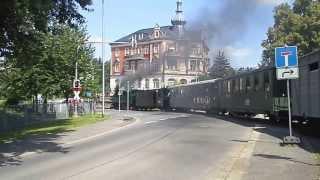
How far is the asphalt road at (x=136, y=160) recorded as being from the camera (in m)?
14.4

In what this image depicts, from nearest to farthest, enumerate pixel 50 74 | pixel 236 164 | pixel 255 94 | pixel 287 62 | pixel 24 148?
pixel 236 164 → pixel 287 62 → pixel 24 148 → pixel 255 94 → pixel 50 74

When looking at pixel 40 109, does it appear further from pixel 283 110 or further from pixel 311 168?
pixel 311 168

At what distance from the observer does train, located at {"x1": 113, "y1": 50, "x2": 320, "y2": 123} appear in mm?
24003

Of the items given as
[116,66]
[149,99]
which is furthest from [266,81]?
[116,66]

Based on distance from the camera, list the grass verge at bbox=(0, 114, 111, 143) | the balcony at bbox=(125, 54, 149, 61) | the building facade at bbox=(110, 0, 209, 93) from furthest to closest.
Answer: the balcony at bbox=(125, 54, 149, 61)
the building facade at bbox=(110, 0, 209, 93)
the grass verge at bbox=(0, 114, 111, 143)

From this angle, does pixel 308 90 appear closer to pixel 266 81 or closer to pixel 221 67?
pixel 266 81

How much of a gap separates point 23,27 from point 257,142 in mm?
9363

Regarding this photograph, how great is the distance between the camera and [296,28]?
68.1 metres

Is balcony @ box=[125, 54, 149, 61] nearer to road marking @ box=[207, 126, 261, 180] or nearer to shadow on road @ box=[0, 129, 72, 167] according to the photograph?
shadow on road @ box=[0, 129, 72, 167]

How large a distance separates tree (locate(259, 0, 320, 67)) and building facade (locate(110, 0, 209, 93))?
8.18m

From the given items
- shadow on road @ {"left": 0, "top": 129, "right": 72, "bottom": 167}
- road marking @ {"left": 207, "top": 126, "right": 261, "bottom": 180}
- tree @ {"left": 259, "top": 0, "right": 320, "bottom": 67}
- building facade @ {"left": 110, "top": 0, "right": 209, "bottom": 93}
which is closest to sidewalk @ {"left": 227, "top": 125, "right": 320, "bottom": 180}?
road marking @ {"left": 207, "top": 126, "right": 261, "bottom": 180}

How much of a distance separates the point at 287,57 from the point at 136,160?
247 inches

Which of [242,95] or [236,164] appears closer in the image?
[236,164]

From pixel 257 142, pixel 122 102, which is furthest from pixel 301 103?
pixel 122 102
